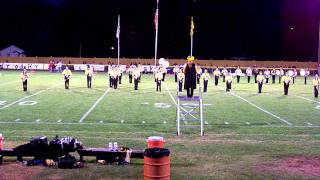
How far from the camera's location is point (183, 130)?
51.6 ft

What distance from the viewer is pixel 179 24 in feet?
249

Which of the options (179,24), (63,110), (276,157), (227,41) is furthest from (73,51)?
(276,157)

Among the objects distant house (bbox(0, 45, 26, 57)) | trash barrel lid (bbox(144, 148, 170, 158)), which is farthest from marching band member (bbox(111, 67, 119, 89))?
distant house (bbox(0, 45, 26, 57))

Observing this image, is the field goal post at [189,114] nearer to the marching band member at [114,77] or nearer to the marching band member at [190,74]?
the marching band member at [190,74]

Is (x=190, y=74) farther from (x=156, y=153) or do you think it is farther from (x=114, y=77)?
(x=114, y=77)

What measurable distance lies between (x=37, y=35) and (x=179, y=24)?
21.7 m

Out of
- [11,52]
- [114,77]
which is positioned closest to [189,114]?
[114,77]

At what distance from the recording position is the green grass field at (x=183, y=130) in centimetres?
1030

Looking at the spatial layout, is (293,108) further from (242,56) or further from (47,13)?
(47,13)

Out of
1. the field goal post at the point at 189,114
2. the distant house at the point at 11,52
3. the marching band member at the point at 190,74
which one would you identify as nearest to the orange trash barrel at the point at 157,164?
the field goal post at the point at 189,114

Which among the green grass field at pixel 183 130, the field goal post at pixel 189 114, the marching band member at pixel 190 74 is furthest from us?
the marching band member at pixel 190 74

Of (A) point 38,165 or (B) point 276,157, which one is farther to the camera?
(B) point 276,157

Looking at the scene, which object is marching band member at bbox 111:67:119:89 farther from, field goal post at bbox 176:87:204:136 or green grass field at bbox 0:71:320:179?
field goal post at bbox 176:87:204:136

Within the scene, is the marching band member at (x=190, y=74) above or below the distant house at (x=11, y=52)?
below
